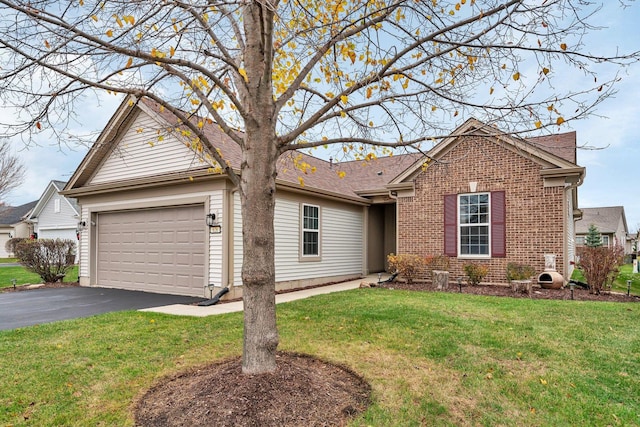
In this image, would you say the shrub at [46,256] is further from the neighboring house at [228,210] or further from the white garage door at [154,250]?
the white garage door at [154,250]

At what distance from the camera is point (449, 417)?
11.0ft

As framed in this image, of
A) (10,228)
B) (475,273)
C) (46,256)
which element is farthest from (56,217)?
(475,273)

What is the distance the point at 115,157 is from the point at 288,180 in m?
5.60

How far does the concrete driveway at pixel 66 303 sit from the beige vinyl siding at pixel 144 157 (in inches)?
132

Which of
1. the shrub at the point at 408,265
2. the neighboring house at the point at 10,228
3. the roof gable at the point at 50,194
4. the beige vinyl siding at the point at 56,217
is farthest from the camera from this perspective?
the neighboring house at the point at 10,228

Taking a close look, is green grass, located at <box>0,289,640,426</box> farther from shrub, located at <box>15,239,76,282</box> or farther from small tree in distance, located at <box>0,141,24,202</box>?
small tree in distance, located at <box>0,141,24,202</box>

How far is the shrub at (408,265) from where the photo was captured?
12.0m

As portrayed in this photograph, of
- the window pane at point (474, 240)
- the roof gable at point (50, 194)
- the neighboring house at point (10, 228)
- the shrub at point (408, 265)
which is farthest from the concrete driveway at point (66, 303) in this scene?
the neighboring house at point (10, 228)

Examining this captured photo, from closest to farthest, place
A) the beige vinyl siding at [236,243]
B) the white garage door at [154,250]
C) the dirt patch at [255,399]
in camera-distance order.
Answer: the dirt patch at [255,399]
the beige vinyl siding at [236,243]
the white garage door at [154,250]

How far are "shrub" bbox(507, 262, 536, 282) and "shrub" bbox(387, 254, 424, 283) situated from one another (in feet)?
8.08

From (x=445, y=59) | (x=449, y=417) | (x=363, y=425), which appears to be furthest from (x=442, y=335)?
(x=445, y=59)

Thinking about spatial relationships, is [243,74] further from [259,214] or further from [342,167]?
[342,167]

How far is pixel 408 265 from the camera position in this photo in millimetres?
11984

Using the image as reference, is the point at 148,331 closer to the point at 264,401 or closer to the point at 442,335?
the point at 264,401
